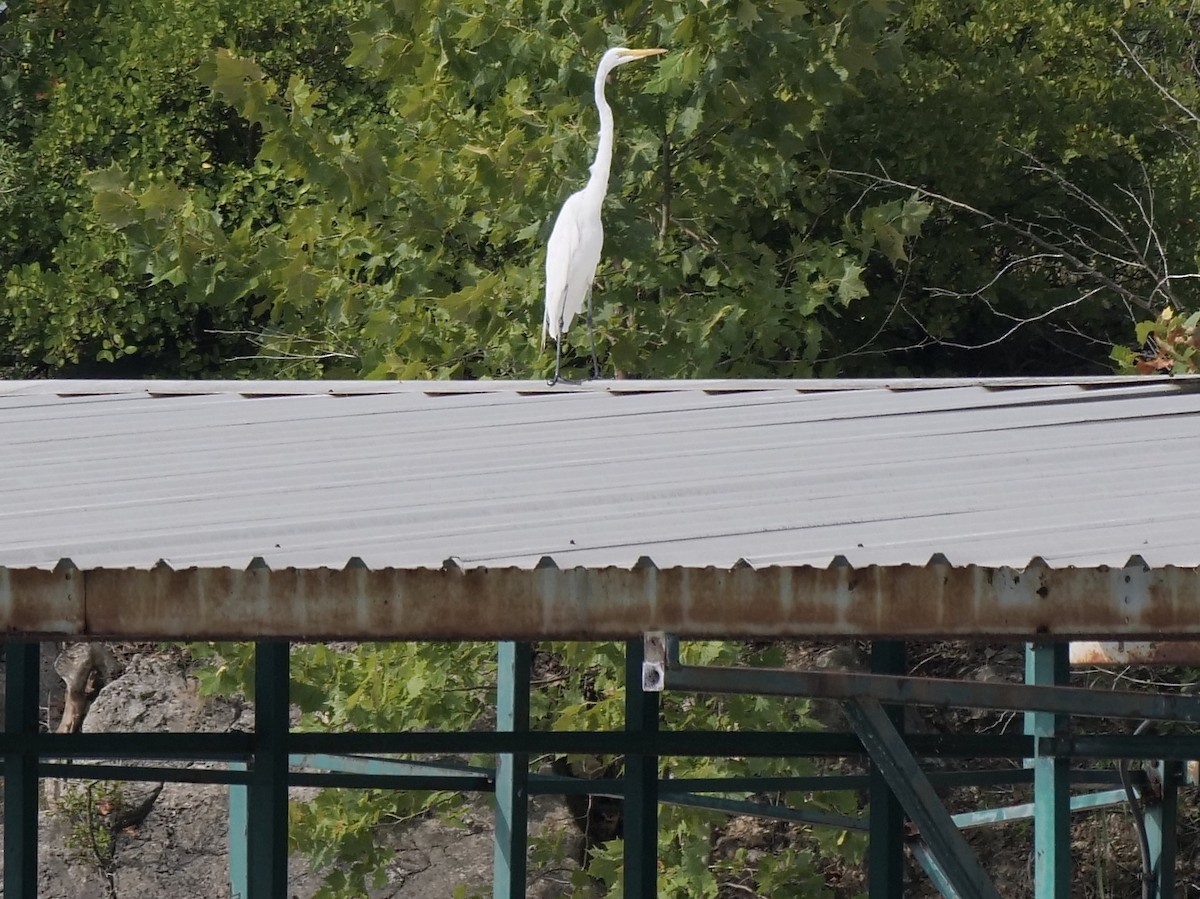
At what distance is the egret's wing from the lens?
18.2ft

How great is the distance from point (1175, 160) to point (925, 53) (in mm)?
1607

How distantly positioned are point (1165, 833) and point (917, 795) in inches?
112

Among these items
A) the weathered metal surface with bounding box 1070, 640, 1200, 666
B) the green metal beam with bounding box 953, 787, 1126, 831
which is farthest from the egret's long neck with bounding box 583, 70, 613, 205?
the green metal beam with bounding box 953, 787, 1126, 831

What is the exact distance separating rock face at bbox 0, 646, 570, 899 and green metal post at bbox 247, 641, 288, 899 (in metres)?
5.86

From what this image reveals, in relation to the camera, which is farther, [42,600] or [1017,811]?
[1017,811]

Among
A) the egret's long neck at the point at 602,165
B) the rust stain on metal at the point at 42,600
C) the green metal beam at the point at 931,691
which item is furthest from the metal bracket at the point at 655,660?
the egret's long neck at the point at 602,165

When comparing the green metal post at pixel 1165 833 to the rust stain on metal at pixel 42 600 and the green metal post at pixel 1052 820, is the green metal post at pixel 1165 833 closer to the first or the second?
the green metal post at pixel 1052 820

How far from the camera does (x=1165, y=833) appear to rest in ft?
15.5

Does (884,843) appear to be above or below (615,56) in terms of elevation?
below

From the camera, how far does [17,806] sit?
10.5 feet

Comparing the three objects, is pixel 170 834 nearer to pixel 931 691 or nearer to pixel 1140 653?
pixel 1140 653

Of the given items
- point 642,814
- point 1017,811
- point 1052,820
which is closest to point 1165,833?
point 1017,811

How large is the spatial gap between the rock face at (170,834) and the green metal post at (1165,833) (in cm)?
470

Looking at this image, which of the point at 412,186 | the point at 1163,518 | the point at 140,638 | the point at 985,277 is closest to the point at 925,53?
the point at 985,277
